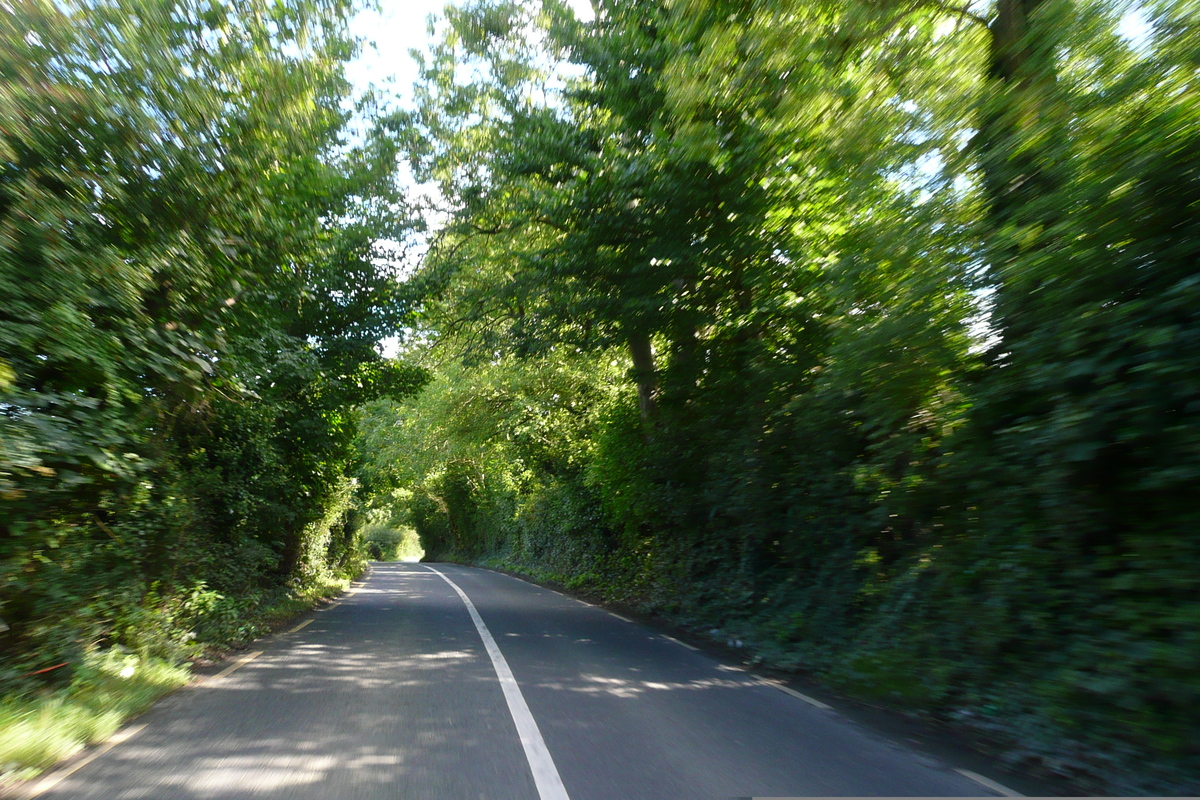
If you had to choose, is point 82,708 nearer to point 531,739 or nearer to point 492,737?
point 492,737

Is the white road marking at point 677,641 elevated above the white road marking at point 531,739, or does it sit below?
above

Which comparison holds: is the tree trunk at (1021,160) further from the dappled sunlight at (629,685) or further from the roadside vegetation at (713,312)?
the dappled sunlight at (629,685)

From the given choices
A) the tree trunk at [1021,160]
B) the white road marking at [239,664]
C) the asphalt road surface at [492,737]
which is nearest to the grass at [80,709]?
the asphalt road surface at [492,737]

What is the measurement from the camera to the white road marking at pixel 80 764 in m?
4.77

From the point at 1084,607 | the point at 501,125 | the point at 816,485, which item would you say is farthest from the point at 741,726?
the point at 501,125

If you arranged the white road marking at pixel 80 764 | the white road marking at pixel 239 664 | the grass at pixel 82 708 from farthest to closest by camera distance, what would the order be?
the white road marking at pixel 239 664 < the grass at pixel 82 708 < the white road marking at pixel 80 764

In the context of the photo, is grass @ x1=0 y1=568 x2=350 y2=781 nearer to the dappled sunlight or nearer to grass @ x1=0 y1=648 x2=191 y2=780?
grass @ x1=0 y1=648 x2=191 y2=780

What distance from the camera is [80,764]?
17.2 feet

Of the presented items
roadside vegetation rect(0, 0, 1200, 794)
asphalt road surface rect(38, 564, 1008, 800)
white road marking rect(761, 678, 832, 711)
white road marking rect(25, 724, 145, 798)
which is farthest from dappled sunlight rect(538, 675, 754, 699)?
white road marking rect(25, 724, 145, 798)

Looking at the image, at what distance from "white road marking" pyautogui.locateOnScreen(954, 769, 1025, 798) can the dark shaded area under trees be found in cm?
57

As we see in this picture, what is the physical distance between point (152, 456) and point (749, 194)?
27.7 ft

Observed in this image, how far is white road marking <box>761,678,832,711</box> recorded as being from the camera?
7418 mm

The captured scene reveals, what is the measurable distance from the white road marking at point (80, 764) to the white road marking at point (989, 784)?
571cm

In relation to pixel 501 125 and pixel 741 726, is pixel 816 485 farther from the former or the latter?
pixel 501 125
